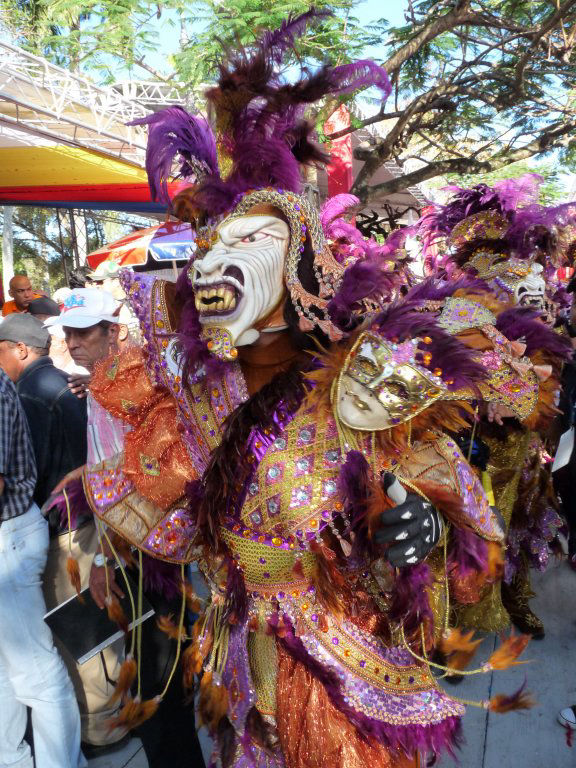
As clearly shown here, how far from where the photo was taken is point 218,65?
156cm

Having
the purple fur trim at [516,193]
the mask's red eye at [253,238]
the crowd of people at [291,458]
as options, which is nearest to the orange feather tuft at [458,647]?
the crowd of people at [291,458]

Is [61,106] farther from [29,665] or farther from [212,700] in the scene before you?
[212,700]

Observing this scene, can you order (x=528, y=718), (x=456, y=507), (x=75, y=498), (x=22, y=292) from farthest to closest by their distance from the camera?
(x=22, y=292) < (x=528, y=718) < (x=75, y=498) < (x=456, y=507)

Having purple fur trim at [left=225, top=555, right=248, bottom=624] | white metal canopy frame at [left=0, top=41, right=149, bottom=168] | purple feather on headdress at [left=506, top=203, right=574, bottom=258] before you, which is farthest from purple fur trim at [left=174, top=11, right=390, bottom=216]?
white metal canopy frame at [left=0, top=41, right=149, bottom=168]

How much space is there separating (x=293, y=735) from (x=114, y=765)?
61.8 inches

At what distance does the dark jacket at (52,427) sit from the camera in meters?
2.65

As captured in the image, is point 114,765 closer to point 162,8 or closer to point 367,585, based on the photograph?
point 367,585

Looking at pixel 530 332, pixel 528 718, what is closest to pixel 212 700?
pixel 530 332

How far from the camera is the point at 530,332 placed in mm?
1817

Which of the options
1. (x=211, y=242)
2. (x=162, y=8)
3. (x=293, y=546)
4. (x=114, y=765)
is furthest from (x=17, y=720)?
(x=162, y=8)

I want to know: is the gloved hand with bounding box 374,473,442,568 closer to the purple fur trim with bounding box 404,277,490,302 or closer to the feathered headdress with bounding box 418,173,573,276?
the purple fur trim with bounding box 404,277,490,302

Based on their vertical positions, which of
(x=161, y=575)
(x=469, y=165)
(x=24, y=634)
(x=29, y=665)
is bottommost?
(x=29, y=665)

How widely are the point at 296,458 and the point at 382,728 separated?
2.20 feet

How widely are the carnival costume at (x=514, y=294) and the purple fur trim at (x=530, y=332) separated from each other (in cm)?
120
